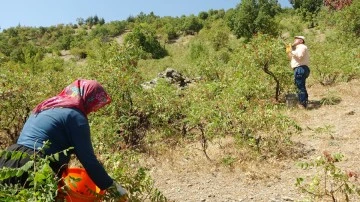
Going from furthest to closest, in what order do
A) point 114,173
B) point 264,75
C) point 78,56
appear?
point 78,56
point 264,75
point 114,173

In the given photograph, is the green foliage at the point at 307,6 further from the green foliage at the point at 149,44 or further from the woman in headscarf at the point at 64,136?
the woman in headscarf at the point at 64,136

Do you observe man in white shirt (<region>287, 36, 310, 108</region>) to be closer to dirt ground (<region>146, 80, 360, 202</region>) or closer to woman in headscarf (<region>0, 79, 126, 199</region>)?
dirt ground (<region>146, 80, 360, 202</region>)

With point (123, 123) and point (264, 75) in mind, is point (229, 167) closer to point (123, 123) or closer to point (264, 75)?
point (123, 123)

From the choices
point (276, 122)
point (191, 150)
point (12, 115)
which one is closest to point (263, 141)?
point (276, 122)

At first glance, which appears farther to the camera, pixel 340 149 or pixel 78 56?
pixel 78 56

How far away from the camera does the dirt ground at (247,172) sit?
3875 millimetres

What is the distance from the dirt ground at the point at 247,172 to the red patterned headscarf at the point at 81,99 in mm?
1755

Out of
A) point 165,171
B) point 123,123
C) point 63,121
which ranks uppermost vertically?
point 63,121

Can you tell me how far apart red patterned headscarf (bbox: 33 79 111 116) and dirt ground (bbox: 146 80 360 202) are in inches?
69.1

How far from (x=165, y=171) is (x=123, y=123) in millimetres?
1049

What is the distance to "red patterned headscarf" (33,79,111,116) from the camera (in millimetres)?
2420

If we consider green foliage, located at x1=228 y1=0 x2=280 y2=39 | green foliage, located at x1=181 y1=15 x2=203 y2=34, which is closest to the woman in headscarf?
green foliage, located at x1=228 y1=0 x2=280 y2=39

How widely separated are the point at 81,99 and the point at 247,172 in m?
2.46

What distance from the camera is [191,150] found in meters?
5.28
